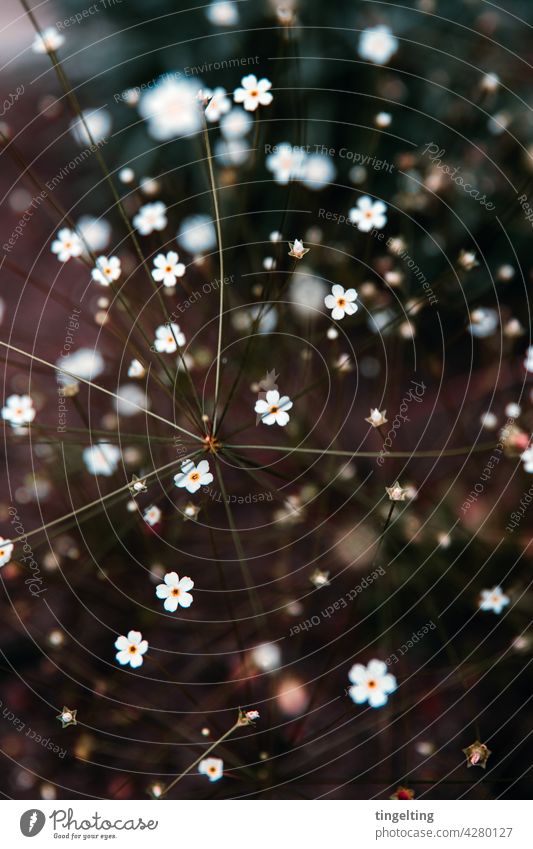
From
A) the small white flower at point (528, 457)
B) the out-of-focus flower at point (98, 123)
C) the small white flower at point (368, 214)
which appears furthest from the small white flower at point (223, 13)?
the small white flower at point (528, 457)

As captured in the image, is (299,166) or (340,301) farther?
(299,166)

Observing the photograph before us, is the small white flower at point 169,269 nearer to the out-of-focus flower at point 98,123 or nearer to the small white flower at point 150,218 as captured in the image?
the small white flower at point 150,218

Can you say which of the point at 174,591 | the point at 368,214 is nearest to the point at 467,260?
the point at 368,214

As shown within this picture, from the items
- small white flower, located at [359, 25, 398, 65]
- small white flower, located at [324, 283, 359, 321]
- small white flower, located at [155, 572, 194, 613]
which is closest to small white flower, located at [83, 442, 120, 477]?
small white flower, located at [155, 572, 194, 613]

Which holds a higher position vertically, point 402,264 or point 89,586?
point 402,264

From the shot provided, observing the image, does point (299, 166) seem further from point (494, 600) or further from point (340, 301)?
point (494, 600)
